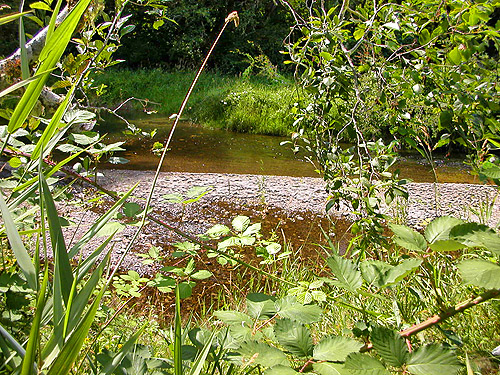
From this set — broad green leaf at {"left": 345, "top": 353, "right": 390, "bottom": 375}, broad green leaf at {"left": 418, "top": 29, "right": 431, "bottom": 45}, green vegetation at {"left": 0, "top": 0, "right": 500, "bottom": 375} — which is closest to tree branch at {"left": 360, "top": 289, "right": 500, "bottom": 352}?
green vegetation at {"left": 0, "top": 0, "right": 500, "bottom": 375}

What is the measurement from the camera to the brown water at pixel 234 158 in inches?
241

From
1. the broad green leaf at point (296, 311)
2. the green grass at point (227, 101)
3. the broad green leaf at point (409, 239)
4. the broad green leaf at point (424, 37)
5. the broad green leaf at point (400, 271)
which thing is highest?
the broad green leaf at point (424, 37)

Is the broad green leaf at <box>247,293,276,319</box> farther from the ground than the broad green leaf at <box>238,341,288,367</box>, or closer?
closer

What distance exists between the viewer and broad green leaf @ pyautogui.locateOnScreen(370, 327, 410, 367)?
0.52m

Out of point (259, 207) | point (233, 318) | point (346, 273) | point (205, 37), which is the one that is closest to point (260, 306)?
point (233, 318)

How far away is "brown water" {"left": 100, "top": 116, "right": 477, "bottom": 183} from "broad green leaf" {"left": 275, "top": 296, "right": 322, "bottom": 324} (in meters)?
5.10

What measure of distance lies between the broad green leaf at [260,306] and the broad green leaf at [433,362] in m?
0.24

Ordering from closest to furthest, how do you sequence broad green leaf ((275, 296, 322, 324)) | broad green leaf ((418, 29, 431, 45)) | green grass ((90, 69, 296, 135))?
broad green leaf ((275, 296, 322, 324)) → broad green leaf ((418, 29, 431, 45)) → green grass ((90, 69, 296, 135))

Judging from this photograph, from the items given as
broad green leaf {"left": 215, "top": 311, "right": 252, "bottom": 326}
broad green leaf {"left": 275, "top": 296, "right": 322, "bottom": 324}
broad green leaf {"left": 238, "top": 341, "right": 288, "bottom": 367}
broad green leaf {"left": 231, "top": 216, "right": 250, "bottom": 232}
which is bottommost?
broad green leaf {"left": 231, "top": 216, "right": 250, "bottom": 232}

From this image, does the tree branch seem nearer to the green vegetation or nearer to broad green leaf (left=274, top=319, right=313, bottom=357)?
the green vegetation

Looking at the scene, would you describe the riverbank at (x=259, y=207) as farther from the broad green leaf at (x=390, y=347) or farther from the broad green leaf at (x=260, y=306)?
the broad green leaf at (x=390, y=347)

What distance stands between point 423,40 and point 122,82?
12.0 meters

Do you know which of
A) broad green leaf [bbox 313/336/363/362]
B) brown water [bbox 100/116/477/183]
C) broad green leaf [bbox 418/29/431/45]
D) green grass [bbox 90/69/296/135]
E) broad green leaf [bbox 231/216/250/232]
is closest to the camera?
broad green leaf [bbox 313/336/363/362]

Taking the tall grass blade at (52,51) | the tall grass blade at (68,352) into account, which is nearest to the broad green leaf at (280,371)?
the tall grass blade at (68,352)
